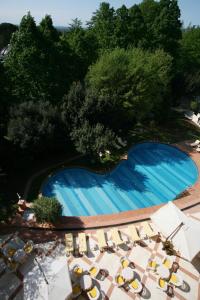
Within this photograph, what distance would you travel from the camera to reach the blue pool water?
19000 mm

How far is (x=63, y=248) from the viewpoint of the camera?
14.4 metres

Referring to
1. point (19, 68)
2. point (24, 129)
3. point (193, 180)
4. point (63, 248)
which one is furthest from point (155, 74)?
point (63, 248)

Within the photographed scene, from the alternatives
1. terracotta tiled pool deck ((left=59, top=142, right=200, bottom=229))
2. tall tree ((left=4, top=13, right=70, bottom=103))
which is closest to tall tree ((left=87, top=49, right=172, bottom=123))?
tall tree ((left=4, top=13, right=70, bottom=103))

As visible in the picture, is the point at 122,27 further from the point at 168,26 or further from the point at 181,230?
the point at 181,230

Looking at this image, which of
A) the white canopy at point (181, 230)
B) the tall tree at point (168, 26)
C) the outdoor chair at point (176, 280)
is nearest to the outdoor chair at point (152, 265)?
the outdoor chair at point (176, 280)

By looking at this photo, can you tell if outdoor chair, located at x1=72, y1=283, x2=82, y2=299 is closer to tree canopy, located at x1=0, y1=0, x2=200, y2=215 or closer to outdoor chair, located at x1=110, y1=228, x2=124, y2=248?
outdoor chair, located at x1=110, y1=228, x2=124, y2=248

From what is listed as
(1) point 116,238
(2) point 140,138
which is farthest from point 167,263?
(2) point 140,138

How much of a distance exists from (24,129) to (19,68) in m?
7.45

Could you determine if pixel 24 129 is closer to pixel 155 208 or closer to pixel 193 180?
pixel 155 208

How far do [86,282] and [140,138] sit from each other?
18.7m

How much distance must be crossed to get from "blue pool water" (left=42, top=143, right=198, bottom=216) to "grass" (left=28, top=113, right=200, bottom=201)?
65cm

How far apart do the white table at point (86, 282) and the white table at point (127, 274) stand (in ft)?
5.79

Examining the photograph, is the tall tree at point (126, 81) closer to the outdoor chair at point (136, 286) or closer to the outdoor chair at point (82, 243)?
the outdoor chair at point (82, 243)

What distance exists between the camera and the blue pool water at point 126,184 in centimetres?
1900
